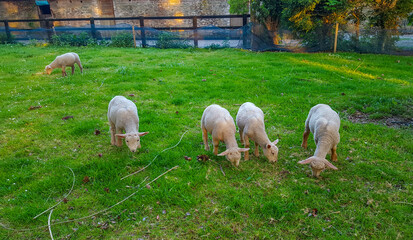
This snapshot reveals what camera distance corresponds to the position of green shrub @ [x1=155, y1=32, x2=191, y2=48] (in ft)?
64.3

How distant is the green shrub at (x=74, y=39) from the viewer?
2078 cm

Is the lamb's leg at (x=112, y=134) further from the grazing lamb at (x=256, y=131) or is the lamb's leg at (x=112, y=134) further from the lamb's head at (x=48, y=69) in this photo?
the lamb's head at (x=48, y=69)

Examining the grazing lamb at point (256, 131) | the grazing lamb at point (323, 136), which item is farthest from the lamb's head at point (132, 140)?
the grazing lamb at point (323, 136)

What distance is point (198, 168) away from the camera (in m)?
5.22

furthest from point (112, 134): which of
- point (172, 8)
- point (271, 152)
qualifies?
point (172, 8)

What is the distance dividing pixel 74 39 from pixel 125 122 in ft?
Answer: 60.7

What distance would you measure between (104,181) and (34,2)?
43.7 metres

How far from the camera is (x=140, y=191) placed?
4609 mm

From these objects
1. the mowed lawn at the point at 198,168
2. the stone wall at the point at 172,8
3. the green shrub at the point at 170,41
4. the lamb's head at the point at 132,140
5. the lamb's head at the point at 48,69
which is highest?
the stone wall at the point at 172,8

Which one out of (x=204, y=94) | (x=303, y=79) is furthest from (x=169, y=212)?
(x=303, y=79)

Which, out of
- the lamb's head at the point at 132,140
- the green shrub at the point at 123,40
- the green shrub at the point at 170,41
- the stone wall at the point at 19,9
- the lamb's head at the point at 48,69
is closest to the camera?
the lamb's head at the point at 132,140

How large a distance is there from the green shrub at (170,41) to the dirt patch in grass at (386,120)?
47.0ft

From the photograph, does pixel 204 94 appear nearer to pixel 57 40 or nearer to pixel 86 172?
pixel 86 172

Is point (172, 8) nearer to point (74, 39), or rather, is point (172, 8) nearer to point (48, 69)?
point (74, 39)
